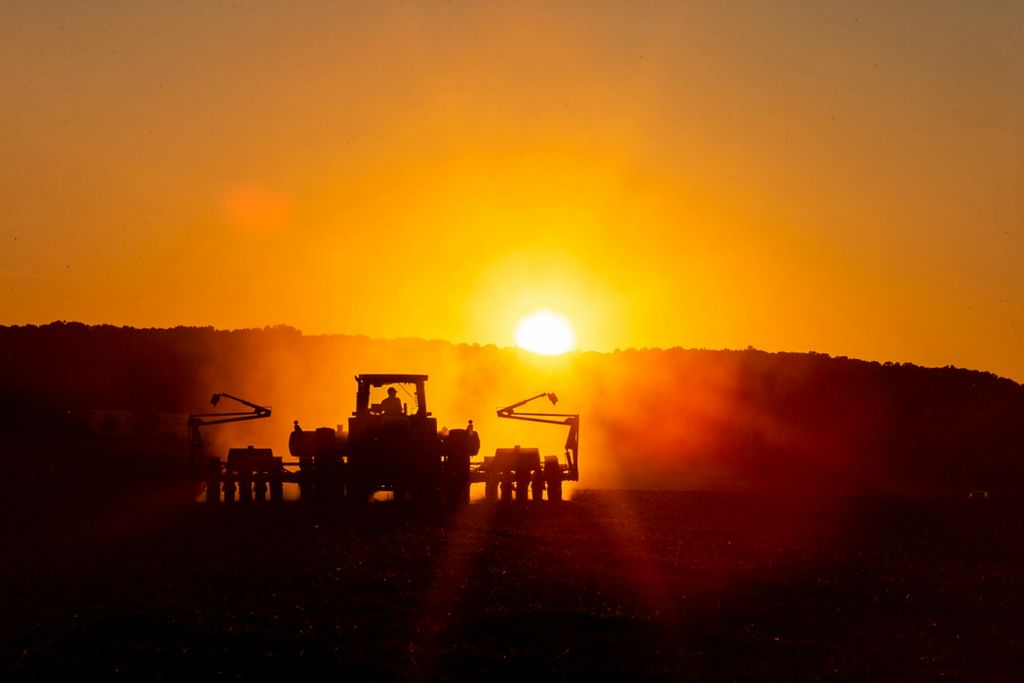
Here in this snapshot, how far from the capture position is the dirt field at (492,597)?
18188mm

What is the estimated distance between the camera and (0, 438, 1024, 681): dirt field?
1819 centimetres

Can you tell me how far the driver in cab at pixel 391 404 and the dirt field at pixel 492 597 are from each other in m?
2.88

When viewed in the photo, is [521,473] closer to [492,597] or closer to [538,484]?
[538,484]

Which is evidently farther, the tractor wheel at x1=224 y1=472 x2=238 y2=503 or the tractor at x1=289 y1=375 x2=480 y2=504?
the tractor wheel at x1=224 y1=472 x2=238 y2=503

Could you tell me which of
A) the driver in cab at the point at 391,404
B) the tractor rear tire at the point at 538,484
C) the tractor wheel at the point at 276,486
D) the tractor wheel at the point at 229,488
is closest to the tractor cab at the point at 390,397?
the driver in cab at the point at 391,404

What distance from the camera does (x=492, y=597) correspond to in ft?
75.3

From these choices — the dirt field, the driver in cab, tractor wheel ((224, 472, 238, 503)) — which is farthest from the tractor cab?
tractor wheel ((224, 472, 238, 503))

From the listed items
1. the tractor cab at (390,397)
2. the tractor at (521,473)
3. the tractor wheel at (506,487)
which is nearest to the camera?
the tractor cab at (390,397)

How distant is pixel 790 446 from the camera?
94.2 meters

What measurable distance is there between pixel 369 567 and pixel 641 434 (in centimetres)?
8740

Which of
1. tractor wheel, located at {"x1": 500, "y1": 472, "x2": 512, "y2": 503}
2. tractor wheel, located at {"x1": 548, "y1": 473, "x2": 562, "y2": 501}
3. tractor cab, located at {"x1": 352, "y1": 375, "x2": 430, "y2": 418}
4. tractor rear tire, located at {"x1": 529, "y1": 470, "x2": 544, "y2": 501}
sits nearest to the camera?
tractor cab, located at {"x1": 352, "y1": 375, "x2": 430, "y2": 418}

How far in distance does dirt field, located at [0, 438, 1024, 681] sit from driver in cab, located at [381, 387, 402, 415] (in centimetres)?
288

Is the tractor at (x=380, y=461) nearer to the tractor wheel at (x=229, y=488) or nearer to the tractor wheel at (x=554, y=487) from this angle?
the tractor wheel at (x=229, y=488)

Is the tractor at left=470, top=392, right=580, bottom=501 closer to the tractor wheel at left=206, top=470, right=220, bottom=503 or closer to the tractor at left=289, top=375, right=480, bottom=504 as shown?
the tractor at left=289, top=375, right=480, bottom=504
